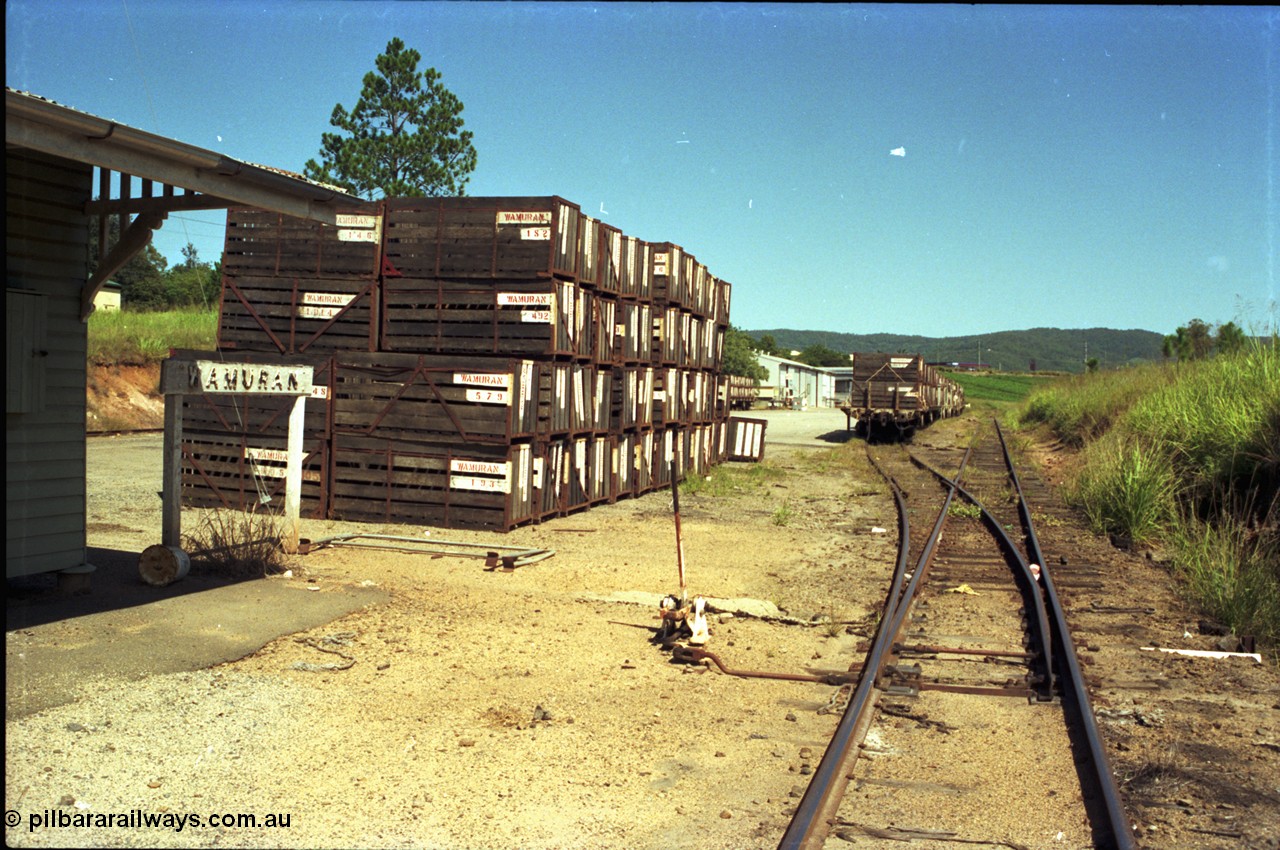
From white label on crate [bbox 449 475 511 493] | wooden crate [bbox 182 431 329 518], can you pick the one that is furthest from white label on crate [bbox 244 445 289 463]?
white label on crate [bbox 449 475 511 493]

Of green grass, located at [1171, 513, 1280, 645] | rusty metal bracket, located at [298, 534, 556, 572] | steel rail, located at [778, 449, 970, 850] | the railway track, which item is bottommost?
rusty metal bracket, located at [298, 534, 556, 572]

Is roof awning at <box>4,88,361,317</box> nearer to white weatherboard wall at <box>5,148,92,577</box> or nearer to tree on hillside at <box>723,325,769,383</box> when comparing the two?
white weatherboard wall at <box>5,148,92,577</box>

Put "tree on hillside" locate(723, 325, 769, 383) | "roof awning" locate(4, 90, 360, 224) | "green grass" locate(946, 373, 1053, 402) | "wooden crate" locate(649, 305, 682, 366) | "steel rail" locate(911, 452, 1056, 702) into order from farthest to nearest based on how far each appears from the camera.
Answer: "green grass" locate(946, 373, 1053, 402) → "tree on hillside" locate(723, 325, 769, 383) → "wooden crate" locate(649, 305, 682, 366) → "steel rail" locate(911, 452, 1056, 702) → "roof awning" locate(4, 90, 360, 224)

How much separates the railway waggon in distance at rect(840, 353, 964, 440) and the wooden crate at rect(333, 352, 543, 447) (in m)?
26.6

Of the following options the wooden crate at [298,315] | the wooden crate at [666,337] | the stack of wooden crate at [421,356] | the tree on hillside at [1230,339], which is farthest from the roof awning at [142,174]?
the tree on hillside at [1230,339]

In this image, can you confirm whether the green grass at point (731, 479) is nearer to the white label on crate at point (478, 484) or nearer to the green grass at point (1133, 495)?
the white label on crate at point (478, 484)

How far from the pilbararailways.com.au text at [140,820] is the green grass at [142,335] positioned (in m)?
29.9

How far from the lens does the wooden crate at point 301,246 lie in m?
16.1

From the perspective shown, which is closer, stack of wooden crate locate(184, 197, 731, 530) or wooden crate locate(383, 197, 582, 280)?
stack of wooden crate locate(184, 197, 731, 530)

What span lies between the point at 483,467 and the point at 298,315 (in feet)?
13.6

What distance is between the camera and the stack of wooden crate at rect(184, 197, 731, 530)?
48.6 feet

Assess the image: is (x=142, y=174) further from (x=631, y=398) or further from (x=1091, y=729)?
(x=631, y=398)

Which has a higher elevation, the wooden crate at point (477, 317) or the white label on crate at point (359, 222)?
the white label on crate at point (359, 222)

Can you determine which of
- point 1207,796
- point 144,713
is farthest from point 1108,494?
point 144,713
